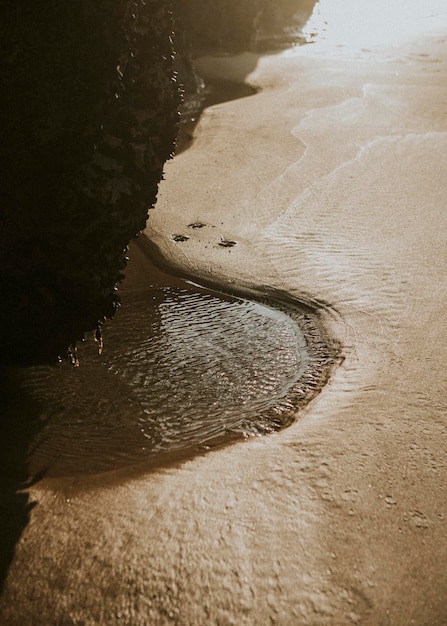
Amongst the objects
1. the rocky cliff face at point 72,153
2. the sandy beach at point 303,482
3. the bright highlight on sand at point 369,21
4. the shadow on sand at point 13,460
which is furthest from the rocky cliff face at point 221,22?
the shadow on sand at point 13,460

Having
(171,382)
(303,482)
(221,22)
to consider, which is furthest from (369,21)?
(303,482)

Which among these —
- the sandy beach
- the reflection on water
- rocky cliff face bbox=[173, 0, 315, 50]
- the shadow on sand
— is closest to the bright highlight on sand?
rocky cliff face bbox=[173, 0, 315, 50]

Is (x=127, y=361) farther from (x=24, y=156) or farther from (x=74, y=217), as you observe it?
(x=24, y=156)

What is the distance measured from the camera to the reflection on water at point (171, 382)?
11.3 feet

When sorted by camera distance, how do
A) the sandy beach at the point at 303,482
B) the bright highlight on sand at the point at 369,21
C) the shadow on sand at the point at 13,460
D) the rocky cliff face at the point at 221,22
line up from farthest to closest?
1. the bright highlight on sand at the point at 369,21
2. the rocky cliff face at the point at 221,22
3. the shadow on sand at the point at 13,460
4. the sandy beach at the point at 303,482

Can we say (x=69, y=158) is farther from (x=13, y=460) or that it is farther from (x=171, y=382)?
(x=13, y=460)

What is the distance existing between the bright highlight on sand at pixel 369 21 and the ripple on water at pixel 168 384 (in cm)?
1086

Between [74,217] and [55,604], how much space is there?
176 cm

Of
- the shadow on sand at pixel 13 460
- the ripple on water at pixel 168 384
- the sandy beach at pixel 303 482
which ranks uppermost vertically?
the sandy beach at pixel 303 482

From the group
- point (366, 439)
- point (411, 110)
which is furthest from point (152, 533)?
point (411, 110)

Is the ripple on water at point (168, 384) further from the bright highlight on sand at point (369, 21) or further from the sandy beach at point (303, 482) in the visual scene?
the bright highlight on sand at point (369, 21)

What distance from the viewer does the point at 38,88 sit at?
10.6 feet

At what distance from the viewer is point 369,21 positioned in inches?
727

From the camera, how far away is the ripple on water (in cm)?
344
